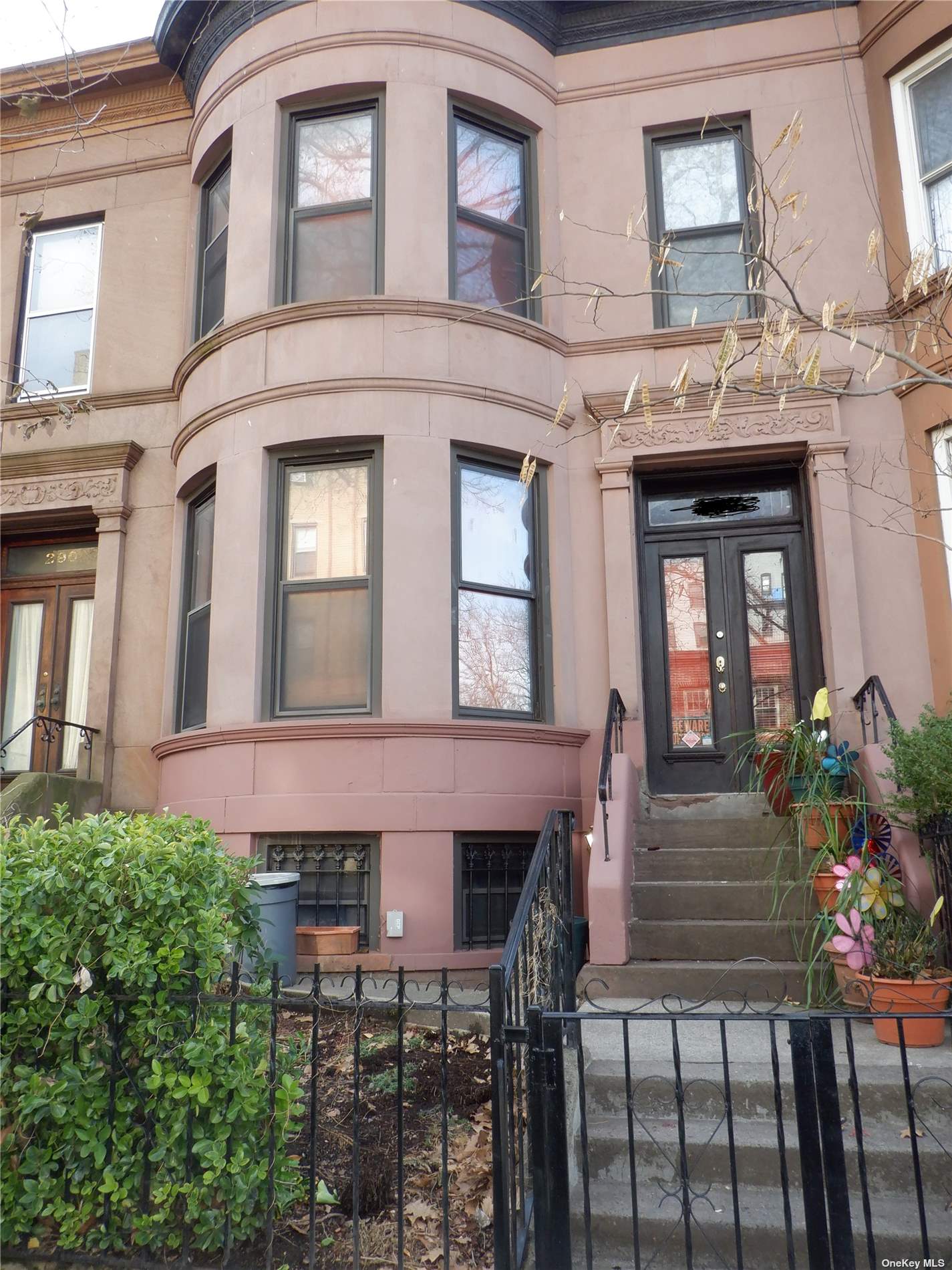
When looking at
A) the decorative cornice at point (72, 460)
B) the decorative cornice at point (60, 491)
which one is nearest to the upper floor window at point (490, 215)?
the decorative cornice at point (72, 460)

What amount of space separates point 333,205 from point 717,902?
6.35 m

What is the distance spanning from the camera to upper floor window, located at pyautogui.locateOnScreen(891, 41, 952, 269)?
8.02 m

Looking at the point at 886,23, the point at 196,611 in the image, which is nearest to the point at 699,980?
the point at 196,611

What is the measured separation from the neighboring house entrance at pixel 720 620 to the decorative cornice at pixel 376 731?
1.32 metres

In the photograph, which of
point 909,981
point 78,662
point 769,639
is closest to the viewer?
point 909,981

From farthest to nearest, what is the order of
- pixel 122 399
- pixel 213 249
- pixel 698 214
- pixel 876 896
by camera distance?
1. pixel 122 399
2. pixel 213 249
3. pixel 698 214
4. pixel 876 896

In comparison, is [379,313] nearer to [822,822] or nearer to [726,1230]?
[822,822]

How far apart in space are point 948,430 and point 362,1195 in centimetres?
680

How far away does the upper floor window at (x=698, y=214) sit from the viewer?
878 centimetres

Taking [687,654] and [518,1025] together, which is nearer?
[518,1025]

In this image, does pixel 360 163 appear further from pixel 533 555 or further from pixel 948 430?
pixel 948 430

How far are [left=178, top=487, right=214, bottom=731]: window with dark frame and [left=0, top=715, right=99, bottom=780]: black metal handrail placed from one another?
923 mm

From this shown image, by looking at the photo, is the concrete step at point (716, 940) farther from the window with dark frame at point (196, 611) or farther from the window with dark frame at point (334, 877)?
the window with dark frame at point (196, 611)

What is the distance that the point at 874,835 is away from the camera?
6.05m
